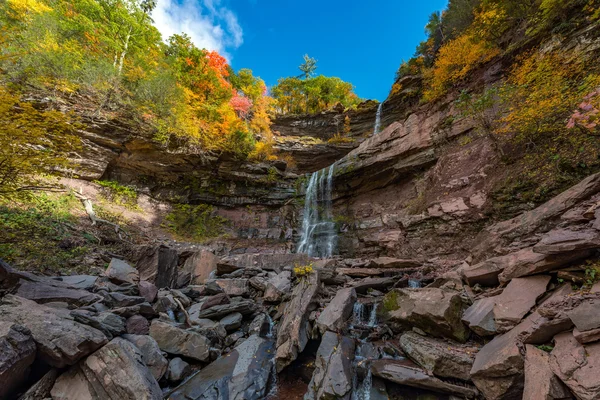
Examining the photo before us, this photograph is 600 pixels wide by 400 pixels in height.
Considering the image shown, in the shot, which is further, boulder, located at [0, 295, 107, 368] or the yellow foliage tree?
the yellow foliage tree

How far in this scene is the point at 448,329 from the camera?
4.36 meters

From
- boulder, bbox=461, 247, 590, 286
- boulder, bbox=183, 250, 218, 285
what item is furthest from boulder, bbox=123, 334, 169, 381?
boulder, bbox=461, 247, 590, 286

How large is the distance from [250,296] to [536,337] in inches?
279

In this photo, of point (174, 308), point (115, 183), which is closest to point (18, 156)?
point (174, 308)

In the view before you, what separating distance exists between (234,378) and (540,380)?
4.61 m

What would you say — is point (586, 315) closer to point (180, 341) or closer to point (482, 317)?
point (482, 317)

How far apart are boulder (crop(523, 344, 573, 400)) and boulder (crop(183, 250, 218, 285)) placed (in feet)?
31.7

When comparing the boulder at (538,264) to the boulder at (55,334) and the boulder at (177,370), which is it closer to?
the boulder at (177,370)

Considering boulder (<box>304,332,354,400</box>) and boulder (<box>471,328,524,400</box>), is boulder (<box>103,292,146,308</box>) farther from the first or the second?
boulder (<box>471,328,524,400</box>)

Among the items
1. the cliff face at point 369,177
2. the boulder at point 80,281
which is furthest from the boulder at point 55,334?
the cliff face at point 369,177

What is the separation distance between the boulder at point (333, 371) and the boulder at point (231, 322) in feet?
8.45

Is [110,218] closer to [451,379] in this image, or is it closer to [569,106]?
[451,379]

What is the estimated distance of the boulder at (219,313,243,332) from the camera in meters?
6.01

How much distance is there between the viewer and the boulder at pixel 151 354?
166 inches
